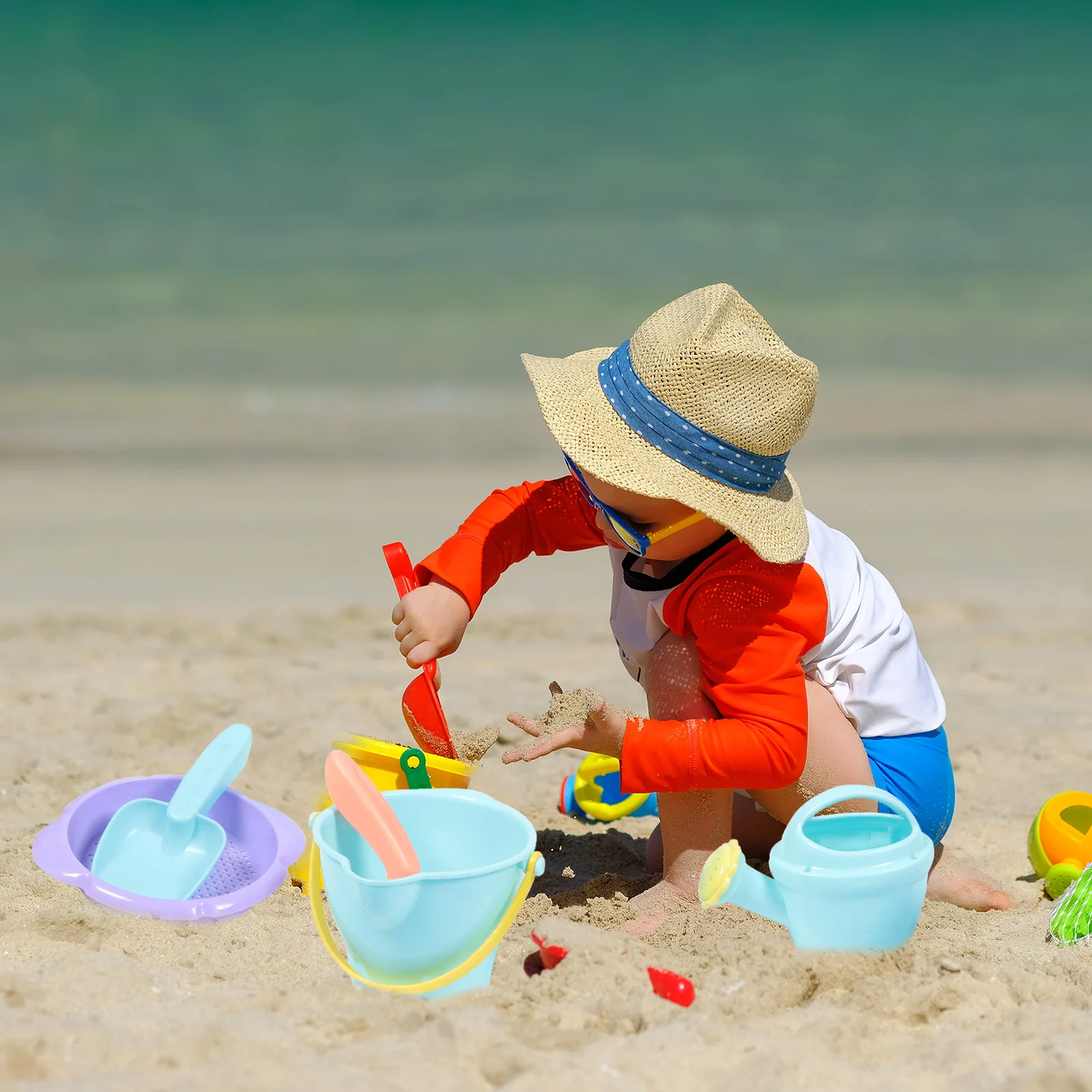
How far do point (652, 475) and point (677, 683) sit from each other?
0.37m

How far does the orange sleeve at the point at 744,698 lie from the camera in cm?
171

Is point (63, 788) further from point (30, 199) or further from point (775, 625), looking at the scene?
point (30, 199)

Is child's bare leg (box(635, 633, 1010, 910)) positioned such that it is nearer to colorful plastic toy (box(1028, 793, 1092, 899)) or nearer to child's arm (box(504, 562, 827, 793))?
child's arm (box(504, 562, 827, 793))

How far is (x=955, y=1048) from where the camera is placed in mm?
1317

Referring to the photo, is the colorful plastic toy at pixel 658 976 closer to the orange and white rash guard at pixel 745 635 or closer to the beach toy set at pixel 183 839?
the orange and white rash guard at pixel 745 635

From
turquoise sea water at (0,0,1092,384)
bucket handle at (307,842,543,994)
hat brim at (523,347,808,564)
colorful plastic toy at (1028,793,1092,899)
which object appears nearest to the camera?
bucket handle at (307,842,543,994)

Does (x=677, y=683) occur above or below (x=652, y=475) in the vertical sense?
below

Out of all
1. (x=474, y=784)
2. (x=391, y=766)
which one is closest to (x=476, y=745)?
(x=391, y=766)

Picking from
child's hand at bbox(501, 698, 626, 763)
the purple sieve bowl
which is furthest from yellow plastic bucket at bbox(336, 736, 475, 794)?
the purple sieve bowl

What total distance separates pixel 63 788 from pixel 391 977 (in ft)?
3.93

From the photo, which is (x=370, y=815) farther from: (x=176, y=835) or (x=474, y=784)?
(x=474, y=784)

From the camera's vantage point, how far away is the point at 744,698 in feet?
5.66

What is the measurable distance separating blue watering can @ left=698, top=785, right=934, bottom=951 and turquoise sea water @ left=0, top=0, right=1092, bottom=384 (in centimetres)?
849

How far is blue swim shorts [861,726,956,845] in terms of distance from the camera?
Answer: 194 centimetres
